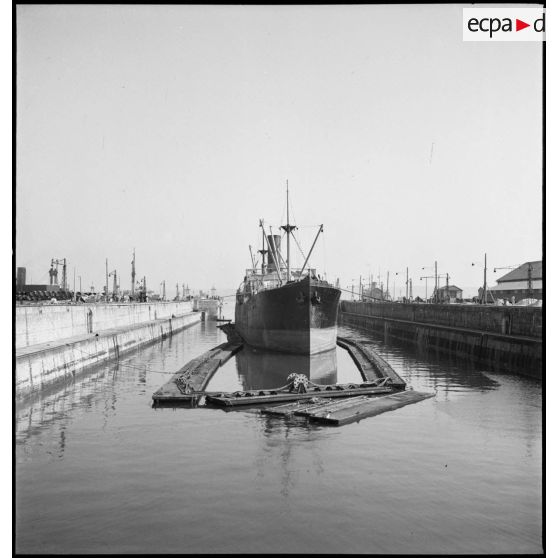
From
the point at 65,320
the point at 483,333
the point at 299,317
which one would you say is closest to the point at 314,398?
the point at 299,317

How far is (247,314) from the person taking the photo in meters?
48.8

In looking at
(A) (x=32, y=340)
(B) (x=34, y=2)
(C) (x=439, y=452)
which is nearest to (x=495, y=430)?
(C) (x=439, y=452)

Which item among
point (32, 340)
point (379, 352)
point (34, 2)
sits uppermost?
point (34, 2)

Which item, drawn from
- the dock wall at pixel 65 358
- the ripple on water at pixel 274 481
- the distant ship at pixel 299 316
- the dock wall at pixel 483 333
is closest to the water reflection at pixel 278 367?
the distant ship at pixel 299 316

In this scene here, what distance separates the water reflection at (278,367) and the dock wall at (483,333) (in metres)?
10.3

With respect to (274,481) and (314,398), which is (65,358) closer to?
(314,398)

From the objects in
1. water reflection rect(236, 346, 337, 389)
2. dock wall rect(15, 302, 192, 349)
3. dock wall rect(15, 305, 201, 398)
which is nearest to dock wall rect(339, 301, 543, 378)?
water reflection rect(236, 346, 337, 389)

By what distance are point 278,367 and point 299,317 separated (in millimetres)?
4613

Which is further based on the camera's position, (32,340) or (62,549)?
(32,340)

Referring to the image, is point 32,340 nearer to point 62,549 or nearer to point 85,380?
point 85,380

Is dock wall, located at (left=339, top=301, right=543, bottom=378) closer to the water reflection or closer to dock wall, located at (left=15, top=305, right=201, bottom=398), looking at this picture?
the water reflection

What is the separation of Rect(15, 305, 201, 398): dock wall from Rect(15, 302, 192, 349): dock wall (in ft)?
4.02

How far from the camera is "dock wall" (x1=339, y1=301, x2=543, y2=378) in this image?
29.9 meters

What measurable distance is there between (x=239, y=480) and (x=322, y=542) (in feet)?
11.1
